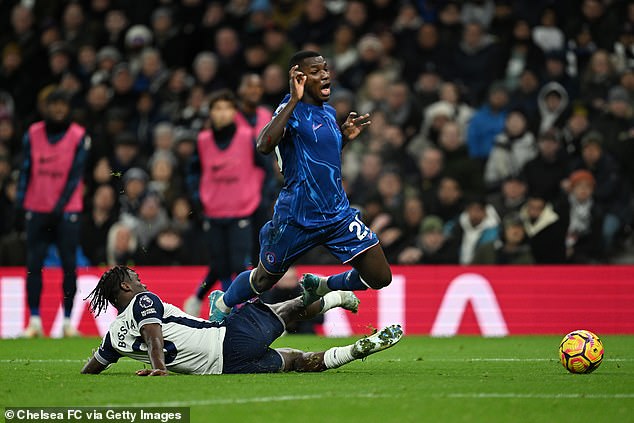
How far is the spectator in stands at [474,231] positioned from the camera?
15744 millimetres

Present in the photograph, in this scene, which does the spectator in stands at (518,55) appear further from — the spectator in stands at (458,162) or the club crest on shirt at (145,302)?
the club crest on shirt at (145,302)

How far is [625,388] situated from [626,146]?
8823 mm

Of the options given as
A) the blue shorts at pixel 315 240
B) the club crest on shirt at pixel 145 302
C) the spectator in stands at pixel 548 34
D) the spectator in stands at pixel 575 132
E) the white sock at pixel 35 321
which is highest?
the spectator in stands at pixel 548 34

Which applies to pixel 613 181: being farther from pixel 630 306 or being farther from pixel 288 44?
pixel 288 44

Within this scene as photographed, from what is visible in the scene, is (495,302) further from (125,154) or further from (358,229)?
(125,154)

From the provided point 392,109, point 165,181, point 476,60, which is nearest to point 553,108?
point 476,60

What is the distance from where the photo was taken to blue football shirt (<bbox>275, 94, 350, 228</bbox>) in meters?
9.37

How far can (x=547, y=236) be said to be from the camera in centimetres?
1552

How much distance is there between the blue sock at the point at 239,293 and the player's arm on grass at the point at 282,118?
1.20m

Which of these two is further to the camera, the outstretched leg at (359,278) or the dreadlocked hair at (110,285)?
the outstretched leg at (359,278)

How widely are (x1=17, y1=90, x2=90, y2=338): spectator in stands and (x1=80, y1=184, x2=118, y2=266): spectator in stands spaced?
7.15ft

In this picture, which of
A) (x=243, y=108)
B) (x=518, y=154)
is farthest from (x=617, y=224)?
(x=243, y=108)

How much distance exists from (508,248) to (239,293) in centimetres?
664

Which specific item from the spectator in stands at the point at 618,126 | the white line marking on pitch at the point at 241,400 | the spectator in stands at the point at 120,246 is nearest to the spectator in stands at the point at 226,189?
the spectator in stands at the point at 120,246
